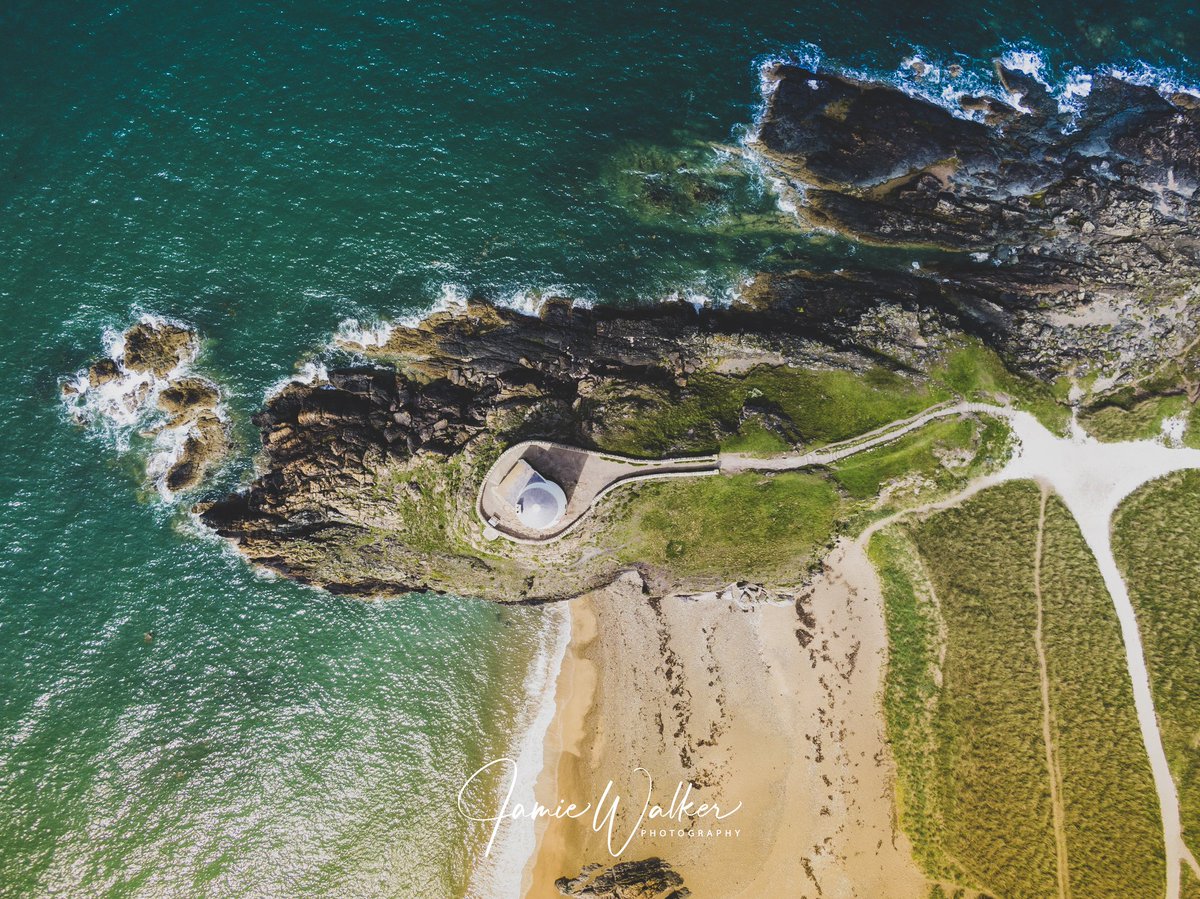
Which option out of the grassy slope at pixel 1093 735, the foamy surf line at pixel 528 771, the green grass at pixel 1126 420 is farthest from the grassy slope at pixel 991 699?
the foamy surf line at pixel 528 771

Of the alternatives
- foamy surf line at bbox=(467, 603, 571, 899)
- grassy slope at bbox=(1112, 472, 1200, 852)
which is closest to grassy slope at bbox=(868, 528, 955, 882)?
grassy slope at bbox=(1112, 472, 1200, 852)

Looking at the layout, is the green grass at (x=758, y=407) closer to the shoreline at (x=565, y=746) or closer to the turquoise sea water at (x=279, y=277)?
the turquoise sea water at (x=279, y=277)

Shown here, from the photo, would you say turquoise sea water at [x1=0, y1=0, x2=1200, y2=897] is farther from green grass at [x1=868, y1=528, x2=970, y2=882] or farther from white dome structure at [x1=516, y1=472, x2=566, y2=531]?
green grass at [x1=868, y1=528, x2=970, y2=882]

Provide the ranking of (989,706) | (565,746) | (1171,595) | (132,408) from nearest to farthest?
(989,706) < (1171,595) < (132,408) < (565,746)

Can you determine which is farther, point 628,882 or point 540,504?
point 628,882

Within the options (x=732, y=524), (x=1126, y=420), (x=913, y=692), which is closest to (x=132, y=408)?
(x=732, y=524)
